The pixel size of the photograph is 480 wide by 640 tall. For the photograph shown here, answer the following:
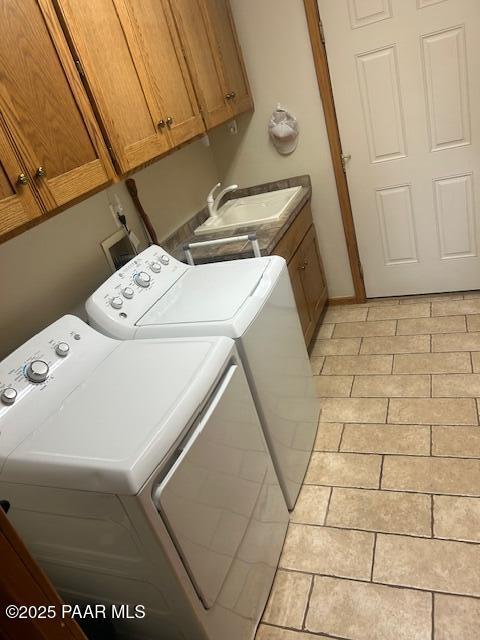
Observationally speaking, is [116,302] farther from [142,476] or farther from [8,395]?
[142,476]

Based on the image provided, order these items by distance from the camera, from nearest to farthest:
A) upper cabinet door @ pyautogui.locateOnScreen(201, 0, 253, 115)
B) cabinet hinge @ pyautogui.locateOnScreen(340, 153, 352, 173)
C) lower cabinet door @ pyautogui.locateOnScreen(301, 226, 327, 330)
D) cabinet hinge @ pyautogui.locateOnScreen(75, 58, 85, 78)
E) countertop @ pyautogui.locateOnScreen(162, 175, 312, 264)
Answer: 1. cabinet hinge @ pyautogui.locateOnScreen(75, 58, 85, 78)
2. countertop @ pyautogui.locateOnScreen(162, 175, 312, 264)
3. upper cabinet door @ pyautogui.locateOnScreen(201, 0, 253, 115)
4. lower cabinet door @ pyautogui.locateOnScreen(301, 226, 327, 330)
5. cabinet hinge @ pyautogui.locateOnScreen(340, 153, 352, 173)

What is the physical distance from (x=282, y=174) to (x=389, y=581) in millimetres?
2378

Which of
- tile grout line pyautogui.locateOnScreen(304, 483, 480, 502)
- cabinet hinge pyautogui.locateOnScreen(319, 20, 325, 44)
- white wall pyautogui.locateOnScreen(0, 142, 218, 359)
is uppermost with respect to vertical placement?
cabinet hinge pyautogui.locateOnScreen(319, 20, 325, 44)

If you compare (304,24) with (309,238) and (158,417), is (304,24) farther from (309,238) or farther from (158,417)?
(158,417)

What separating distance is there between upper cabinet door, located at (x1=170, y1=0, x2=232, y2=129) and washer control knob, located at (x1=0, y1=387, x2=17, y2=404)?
1.56 meters

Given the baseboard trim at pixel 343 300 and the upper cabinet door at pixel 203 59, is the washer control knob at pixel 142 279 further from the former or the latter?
the baseboard trim at pixel 343 300

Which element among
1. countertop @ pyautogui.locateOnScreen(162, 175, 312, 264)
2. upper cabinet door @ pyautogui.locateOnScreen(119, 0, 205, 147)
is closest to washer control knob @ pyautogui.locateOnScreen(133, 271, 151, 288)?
countertop @ pyautogui.locateOnScreen(162, 175, 312, 264)

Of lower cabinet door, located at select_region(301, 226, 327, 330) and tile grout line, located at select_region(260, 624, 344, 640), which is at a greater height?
lower cabinet door, located at select_region(301, 226, 327, 330)

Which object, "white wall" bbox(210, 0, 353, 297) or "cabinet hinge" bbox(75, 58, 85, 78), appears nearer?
"cabinet hinge" bbox(75, 58, 85, 78)

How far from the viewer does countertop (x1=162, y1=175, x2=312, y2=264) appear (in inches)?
88.0

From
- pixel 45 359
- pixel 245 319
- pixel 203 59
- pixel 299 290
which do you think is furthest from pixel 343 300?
pixel 45 359

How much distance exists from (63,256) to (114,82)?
66 centimetres

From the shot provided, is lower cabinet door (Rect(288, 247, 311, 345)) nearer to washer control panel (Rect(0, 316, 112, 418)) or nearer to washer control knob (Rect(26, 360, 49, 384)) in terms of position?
washer control panel (Rect(0, 316, 112, 418))

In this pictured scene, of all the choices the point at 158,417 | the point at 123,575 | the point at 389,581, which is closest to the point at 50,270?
the point at 158,417
